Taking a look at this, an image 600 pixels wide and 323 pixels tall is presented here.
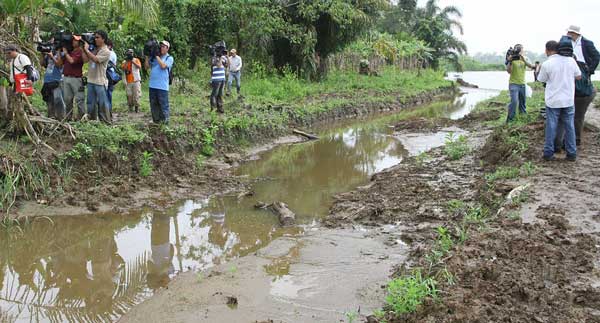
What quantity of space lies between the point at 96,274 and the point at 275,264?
1867 mm

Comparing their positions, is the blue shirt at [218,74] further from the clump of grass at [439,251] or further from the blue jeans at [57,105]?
the clump of grass at [439,251]

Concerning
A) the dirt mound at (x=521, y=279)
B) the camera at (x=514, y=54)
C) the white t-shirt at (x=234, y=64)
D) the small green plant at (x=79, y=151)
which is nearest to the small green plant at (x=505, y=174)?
the dirt mound at (x=521, y=279)

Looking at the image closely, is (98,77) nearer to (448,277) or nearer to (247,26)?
(448,277)

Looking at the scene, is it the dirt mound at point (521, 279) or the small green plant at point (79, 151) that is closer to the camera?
the dirt mound at point (521, 279)

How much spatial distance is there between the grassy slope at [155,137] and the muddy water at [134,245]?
28.7 inches

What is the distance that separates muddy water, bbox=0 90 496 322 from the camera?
4.73 metres

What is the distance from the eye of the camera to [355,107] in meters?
18.5

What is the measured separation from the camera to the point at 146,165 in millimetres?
8133

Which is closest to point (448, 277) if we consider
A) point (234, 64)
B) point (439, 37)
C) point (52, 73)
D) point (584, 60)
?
point (584, 60)

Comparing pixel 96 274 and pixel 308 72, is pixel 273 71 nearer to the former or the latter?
pixel 308 72

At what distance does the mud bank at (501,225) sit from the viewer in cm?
344

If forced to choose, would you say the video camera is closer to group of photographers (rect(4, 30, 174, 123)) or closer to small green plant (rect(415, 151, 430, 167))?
group of photographers (rect(4, 30, 174, 123))

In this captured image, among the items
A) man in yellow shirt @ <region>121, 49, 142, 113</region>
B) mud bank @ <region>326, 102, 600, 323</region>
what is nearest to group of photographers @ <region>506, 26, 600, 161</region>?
mud bank @ <region>326, 102, 600, 323</region>

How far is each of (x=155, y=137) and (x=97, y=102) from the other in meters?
1.20
